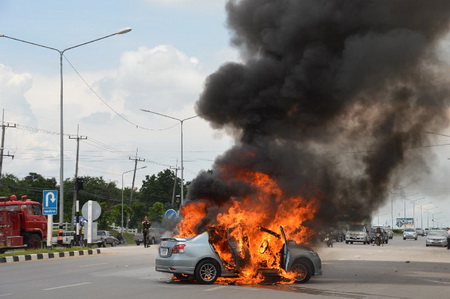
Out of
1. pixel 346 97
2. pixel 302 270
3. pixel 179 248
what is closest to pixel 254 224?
pixel 302 270

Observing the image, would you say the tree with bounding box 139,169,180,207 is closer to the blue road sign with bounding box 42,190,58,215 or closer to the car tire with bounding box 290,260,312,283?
the blue road sign with bounding box 42,190,58,215

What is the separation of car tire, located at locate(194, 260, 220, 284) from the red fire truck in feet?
61.5

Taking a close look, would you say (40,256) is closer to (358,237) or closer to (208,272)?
(208,272)

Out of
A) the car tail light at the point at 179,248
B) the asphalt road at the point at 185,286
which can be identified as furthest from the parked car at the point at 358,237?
the car tail light at the point at 179,248

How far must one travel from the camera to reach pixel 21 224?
32.8m

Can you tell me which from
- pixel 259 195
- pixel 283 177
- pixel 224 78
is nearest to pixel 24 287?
pixel 259 195

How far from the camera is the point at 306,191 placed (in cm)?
1633

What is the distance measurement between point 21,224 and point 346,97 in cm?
2199

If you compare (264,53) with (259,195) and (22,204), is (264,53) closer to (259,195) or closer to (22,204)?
(259,195)

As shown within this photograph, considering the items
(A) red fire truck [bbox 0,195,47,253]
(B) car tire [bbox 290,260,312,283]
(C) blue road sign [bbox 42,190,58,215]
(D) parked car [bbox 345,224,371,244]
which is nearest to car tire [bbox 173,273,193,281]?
(B) car tire [bbox 290,260,312,283]

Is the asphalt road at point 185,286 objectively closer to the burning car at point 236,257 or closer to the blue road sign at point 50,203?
the burning car at point 236,257

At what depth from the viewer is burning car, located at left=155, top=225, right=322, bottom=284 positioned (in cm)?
1385

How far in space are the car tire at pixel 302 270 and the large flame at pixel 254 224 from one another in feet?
0.60

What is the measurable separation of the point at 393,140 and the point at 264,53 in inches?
179
